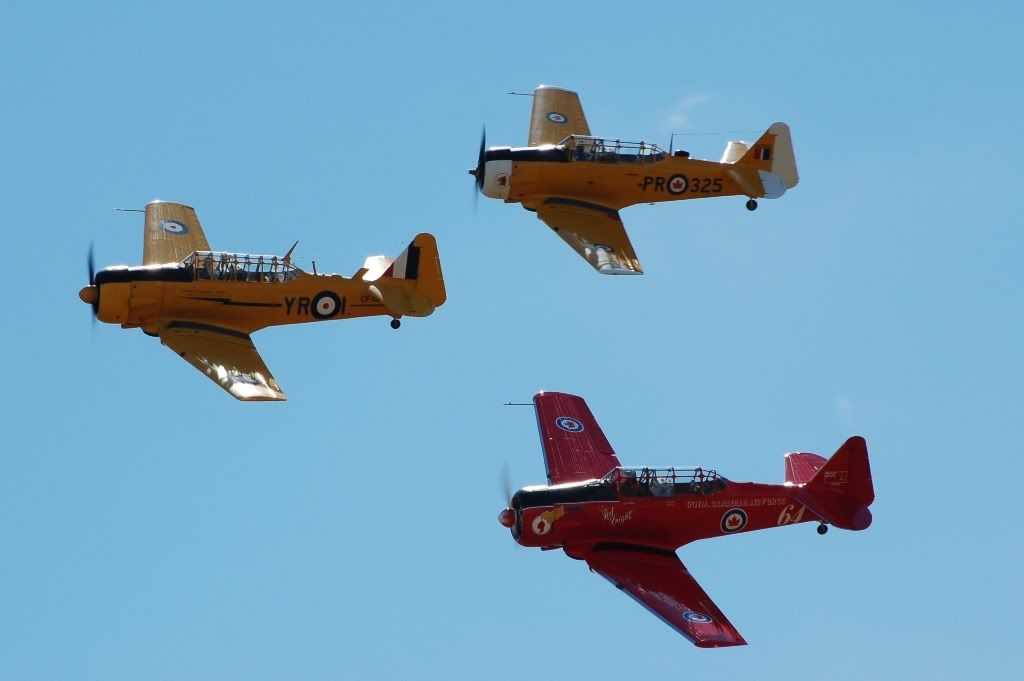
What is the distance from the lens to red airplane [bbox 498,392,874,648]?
32469mm

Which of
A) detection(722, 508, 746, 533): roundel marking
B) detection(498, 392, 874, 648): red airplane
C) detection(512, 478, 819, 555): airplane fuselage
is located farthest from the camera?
detection(722, 508, 746, 533): roundel marking

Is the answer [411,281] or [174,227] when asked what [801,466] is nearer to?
[411,281]

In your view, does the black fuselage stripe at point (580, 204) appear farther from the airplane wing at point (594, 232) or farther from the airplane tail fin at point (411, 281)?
the airplane tail fin at point (411, 281)

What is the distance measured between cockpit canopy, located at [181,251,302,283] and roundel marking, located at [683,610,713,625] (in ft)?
33.5

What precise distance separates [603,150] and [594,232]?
2.16 m

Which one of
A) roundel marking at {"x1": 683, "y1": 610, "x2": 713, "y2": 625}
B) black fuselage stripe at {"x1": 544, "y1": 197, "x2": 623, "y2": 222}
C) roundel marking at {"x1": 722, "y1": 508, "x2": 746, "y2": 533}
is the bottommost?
roundel marking at {"x1": 683, "y1": 610, "x2": 713, "y2": 625}

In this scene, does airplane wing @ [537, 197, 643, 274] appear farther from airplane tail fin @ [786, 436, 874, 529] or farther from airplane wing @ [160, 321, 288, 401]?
airplane wing @ [160, 321, 288, 401]

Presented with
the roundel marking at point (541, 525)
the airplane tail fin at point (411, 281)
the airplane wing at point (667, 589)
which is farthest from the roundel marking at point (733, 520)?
the airplane tail fin at point (411, 281)

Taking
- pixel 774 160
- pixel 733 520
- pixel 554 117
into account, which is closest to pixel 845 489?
pixel 733 520

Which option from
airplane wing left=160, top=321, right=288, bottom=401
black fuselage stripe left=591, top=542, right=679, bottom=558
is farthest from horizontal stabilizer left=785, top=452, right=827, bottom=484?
airplane wing left=160, top=321, right=288, bottom=401

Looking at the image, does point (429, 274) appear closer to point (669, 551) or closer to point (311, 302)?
point (311, 302)

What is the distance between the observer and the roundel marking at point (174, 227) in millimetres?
38625

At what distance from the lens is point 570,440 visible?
115 ft

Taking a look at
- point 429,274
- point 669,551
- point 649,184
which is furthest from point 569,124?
point 669,551
